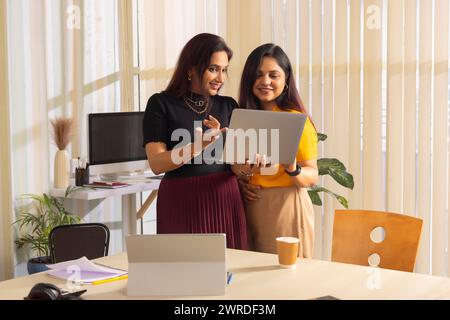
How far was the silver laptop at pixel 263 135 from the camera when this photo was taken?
2469 mm

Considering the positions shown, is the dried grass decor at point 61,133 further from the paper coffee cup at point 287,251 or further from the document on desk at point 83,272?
the paper coffee cup at point 287,251

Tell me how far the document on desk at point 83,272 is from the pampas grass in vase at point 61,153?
211cm

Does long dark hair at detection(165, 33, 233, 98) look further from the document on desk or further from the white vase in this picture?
the white vase

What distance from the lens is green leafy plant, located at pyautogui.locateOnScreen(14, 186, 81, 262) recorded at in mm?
4137

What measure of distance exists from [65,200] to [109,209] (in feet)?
1.36

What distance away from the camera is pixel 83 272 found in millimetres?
2158

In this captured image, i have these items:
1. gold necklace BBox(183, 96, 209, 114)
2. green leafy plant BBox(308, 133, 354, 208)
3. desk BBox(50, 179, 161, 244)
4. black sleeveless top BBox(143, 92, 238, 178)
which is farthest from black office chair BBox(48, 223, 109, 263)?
green leafy plant BBox(308, 133, 354, 208)

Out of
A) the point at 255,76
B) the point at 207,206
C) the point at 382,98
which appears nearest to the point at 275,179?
the point at 207,206

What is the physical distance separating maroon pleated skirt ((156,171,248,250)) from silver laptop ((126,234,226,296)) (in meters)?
0.75

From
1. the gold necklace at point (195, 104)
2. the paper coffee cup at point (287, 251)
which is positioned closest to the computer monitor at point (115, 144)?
the gold necklace at point (195, 104)

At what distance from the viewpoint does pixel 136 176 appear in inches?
184

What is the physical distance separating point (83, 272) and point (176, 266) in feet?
1.25

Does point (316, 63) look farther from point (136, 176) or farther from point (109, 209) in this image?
point (109, 209)
